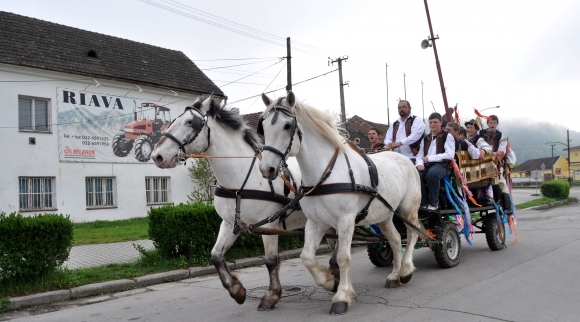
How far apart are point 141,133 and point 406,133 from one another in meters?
14.4

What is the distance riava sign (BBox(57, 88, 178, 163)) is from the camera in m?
17.3

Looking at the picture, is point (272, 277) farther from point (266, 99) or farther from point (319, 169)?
point (266, 99)

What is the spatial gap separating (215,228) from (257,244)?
1117 mm

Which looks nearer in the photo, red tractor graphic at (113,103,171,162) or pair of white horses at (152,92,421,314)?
pair of white horses at (152,92,421,314)

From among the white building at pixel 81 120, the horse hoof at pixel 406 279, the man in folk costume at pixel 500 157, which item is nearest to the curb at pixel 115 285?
the horse hoof at pixel 406 279

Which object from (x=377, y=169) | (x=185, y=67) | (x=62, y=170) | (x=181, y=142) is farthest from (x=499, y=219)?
(x=185, y=67)

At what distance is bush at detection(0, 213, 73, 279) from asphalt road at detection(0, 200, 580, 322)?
2.25 ft

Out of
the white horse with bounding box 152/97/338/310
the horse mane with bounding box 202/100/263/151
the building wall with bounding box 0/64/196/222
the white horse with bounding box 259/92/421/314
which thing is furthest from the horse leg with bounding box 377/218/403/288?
the building wall with bounding box 0/64/196/222

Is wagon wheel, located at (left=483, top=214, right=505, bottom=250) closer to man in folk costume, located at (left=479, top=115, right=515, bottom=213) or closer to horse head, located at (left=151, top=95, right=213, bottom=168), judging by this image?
man in folk costume, located at (left=479, top=115, right=515, bottom=213)

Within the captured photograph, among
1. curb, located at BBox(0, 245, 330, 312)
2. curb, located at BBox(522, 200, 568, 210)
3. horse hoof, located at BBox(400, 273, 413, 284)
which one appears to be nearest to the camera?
horse hoof, located at BBox(400, 273, 413, 284)

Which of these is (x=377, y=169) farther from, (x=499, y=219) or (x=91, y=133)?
(x=91, y=133)

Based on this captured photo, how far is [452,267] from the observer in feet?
23.0

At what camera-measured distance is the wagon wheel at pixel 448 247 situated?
6.76 meters

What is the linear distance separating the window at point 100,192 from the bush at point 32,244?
11.9m
